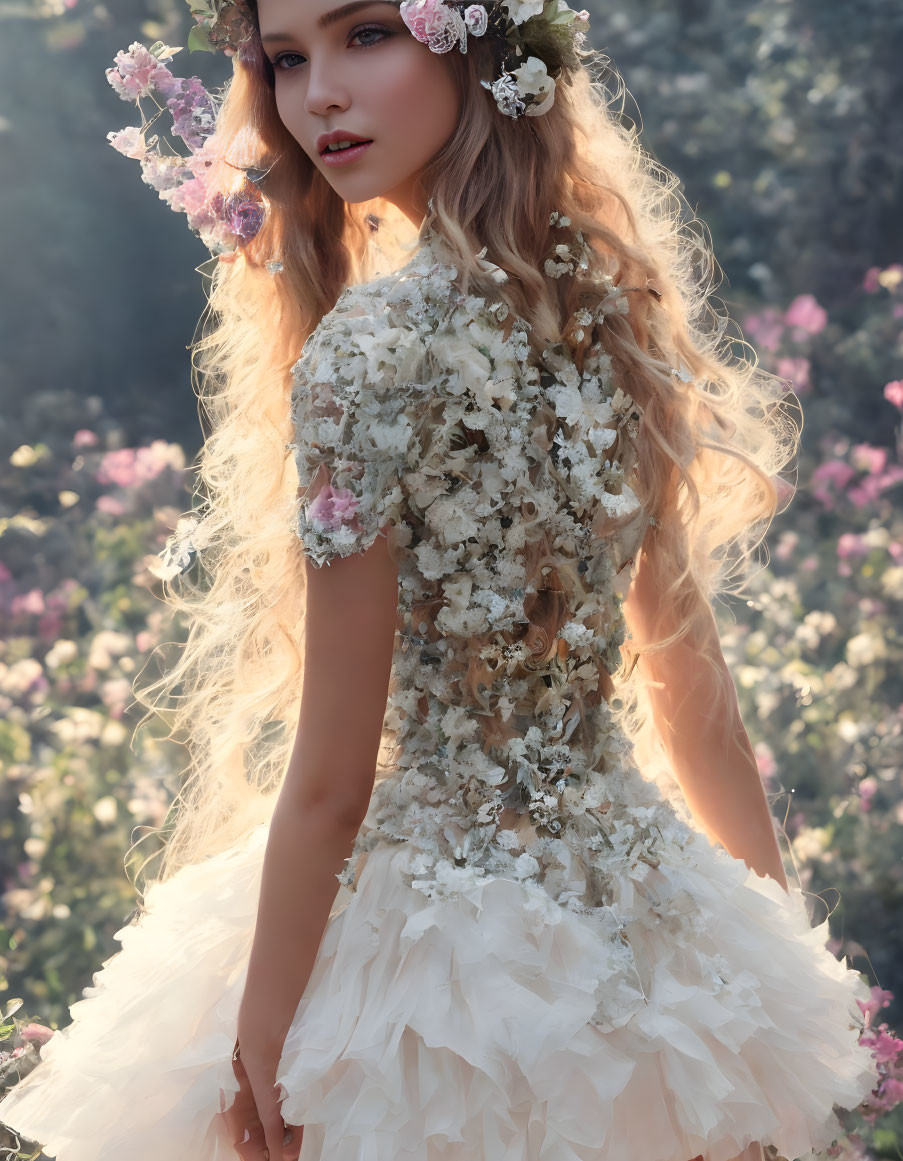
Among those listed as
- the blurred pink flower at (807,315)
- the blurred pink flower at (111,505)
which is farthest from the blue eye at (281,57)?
the blurred pink flower at (807,315)

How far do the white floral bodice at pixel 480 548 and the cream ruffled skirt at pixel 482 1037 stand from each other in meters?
0.07

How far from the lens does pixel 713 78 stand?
4875mm

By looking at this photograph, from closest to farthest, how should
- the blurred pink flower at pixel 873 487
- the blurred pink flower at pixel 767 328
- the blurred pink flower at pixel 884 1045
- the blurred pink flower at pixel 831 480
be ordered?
the blurred pink flower at pixel 884 1045 < the blurred pink flower at pixel 873 487 < the blurred pink flower at pixel 831 480 < the blurred pink flower at pixel 767 328

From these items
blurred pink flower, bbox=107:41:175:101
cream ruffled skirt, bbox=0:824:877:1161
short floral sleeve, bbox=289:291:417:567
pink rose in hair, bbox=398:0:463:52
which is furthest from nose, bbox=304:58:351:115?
cream ruffled skirt, bbox=0:824:877:1161

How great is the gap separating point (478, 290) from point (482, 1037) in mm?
872

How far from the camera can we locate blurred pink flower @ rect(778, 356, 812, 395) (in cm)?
450

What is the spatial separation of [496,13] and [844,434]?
3256mm

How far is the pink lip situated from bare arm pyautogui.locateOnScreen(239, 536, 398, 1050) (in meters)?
0.53

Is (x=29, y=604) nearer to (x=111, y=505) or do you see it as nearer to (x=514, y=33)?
(x=111, y=505)

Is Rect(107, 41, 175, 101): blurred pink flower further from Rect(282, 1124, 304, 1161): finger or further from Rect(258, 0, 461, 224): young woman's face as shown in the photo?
Rect(282, 1124, 304, 1161): finger

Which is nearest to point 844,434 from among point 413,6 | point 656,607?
point 656,607

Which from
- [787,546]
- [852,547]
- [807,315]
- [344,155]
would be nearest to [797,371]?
[807,315]

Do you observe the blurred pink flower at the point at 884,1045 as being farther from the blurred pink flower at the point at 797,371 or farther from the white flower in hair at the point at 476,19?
the blurred pink flower at the point at 797,371

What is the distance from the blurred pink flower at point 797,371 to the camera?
4.50m
